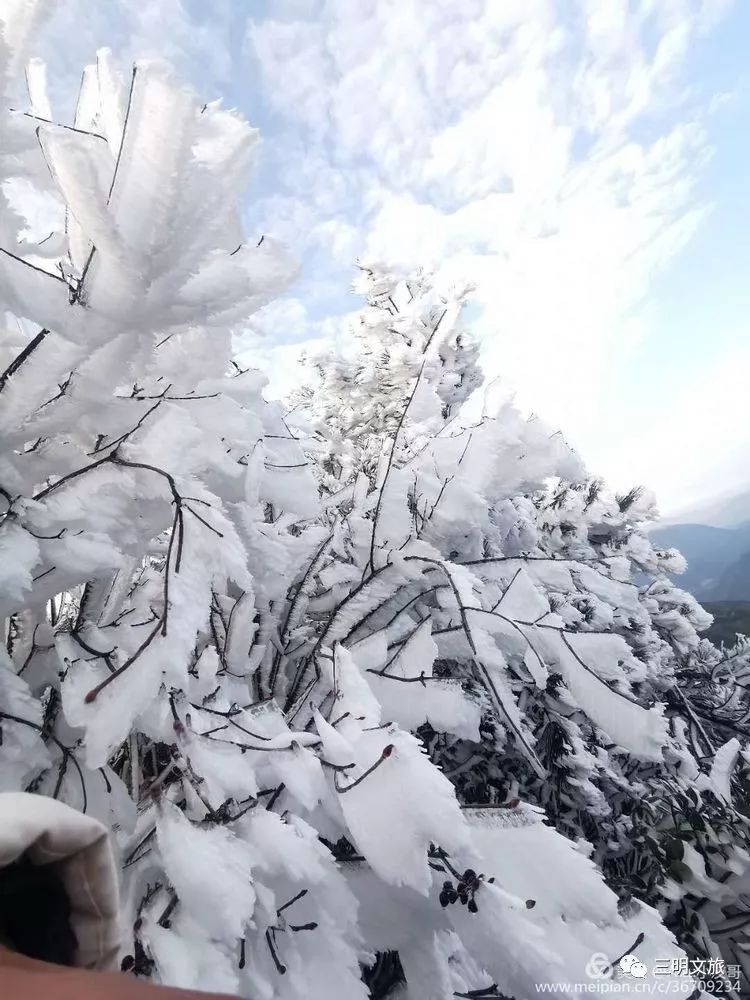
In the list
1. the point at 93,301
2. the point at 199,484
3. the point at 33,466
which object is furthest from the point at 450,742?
the point at 93,301

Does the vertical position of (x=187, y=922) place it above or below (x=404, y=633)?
below

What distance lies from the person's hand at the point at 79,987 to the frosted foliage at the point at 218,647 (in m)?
0.24

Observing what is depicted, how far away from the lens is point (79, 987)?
1.69 feet

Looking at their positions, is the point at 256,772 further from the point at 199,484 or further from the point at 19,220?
the point at 19,220

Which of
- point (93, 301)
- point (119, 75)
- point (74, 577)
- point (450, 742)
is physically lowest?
point (450, 742)

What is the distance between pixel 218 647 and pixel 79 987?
0.89 metres

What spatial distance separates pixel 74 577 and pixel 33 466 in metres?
0.22

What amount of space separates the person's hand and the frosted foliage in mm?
242

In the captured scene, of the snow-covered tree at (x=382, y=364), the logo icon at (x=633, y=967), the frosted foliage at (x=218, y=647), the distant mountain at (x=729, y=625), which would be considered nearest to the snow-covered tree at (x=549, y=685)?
the frosted foliage at (x=218, y=647)

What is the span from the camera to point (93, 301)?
83cm

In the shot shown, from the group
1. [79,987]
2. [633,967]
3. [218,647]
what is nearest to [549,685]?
[633,967]

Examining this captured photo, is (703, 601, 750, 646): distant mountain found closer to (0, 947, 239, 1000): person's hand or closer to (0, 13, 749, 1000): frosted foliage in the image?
(0, 13, 749, 1000): frosted foliage

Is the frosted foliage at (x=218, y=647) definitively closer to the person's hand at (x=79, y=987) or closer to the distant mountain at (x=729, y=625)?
the person's hand at (x=79, y=987)

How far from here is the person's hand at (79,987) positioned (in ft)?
1.66
